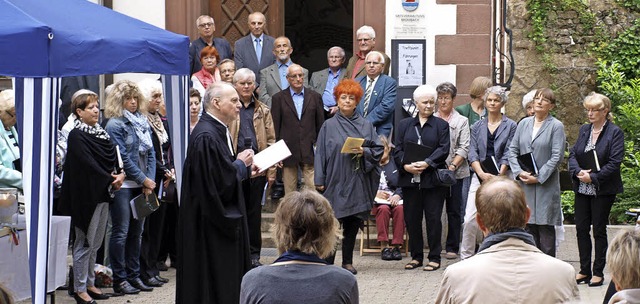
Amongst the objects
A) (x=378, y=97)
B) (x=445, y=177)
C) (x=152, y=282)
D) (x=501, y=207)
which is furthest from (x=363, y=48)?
(x=501, y=207)

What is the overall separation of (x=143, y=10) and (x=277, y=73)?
2357 mm

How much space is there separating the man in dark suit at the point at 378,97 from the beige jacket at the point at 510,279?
847cm

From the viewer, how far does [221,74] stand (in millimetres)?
13461

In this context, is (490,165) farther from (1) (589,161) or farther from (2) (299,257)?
(2) (299,257)

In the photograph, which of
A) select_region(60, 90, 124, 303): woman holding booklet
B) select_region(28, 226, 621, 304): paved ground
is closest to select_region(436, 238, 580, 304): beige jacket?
select_region(28, 226, 621, 304): paved ground

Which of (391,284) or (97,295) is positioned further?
(391,284)

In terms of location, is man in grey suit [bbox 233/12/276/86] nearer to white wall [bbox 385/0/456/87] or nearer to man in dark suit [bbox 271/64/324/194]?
man in dark suit [bbox 271/64/324/194]

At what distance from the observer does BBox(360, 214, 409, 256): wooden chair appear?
13117 mm

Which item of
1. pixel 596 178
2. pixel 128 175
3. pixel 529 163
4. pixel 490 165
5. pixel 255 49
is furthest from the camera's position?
pixel 255 49

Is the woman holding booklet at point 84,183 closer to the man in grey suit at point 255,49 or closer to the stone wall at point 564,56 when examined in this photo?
the man in grey suit at point 255,49

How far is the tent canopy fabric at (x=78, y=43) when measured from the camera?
782 cm

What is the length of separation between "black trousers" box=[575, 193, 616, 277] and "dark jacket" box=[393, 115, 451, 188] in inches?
61.3

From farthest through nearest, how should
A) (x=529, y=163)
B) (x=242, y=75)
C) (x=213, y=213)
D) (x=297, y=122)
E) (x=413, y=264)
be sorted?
(x=297, y=122) < (x=242, y=75) < (x=413, y=264) < (x=529, y=163) < (x=213, y=213)

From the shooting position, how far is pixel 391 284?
11.4m
